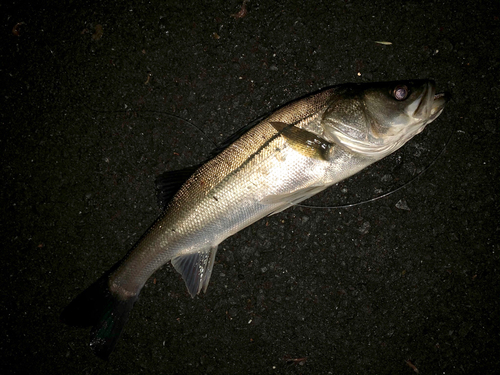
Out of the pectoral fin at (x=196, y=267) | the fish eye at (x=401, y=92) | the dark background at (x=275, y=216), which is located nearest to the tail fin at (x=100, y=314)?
the dark background at (x=275, y=216)

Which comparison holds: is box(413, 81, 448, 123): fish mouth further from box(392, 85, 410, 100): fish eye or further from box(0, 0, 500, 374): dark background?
box(0, 0, 500, 374): dark background

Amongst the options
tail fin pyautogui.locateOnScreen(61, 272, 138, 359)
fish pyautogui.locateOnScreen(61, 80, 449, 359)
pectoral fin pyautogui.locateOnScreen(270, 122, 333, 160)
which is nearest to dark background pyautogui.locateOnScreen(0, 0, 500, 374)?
tail fin pyautogui.locateOnScreen(61, 272, 138, 359)

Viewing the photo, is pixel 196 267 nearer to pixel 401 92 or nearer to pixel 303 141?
pixel 303 141

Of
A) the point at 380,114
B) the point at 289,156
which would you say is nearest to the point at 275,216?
the point at 289,156

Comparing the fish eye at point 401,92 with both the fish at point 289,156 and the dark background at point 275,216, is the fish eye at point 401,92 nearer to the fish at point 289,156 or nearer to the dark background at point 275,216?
the fish at point 289,156

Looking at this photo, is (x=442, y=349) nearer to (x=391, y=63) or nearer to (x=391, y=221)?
(x=391, y=221)

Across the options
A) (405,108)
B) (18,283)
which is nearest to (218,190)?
(405,108)
